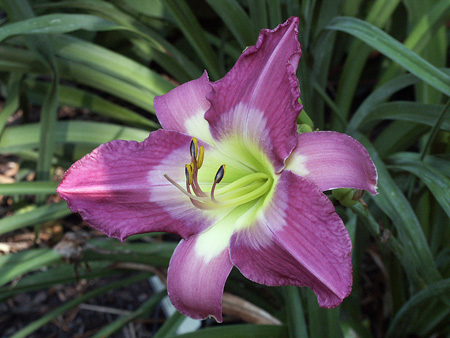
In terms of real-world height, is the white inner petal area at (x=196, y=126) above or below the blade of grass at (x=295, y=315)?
above

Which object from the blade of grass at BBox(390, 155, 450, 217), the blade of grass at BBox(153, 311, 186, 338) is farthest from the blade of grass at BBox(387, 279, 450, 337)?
the blade of grass at BBox(153, 311, 186, 338)

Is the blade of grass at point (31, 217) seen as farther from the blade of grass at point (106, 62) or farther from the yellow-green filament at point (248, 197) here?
the yellow-green filament at point (248, 197)

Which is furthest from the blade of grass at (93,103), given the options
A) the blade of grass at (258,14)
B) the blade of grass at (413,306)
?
the blade of grass at (413,306)

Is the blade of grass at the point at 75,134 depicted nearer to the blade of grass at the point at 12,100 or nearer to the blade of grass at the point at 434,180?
the blade of grass at the point at 12,100

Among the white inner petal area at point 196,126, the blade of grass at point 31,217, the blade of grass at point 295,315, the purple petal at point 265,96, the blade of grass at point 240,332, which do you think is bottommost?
the blade of grass at point 240,332

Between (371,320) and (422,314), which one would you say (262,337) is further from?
(371,320)

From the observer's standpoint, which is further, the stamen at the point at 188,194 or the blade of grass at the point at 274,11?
the blade of grass at the point at 274,11

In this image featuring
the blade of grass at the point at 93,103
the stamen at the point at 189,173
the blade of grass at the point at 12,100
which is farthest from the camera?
the blade of grass at the point at 93,103

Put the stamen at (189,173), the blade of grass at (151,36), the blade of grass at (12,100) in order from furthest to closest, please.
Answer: the blade of grass at (12,100) < the blade of grass at (151,36) < the stamen at (189,173)
